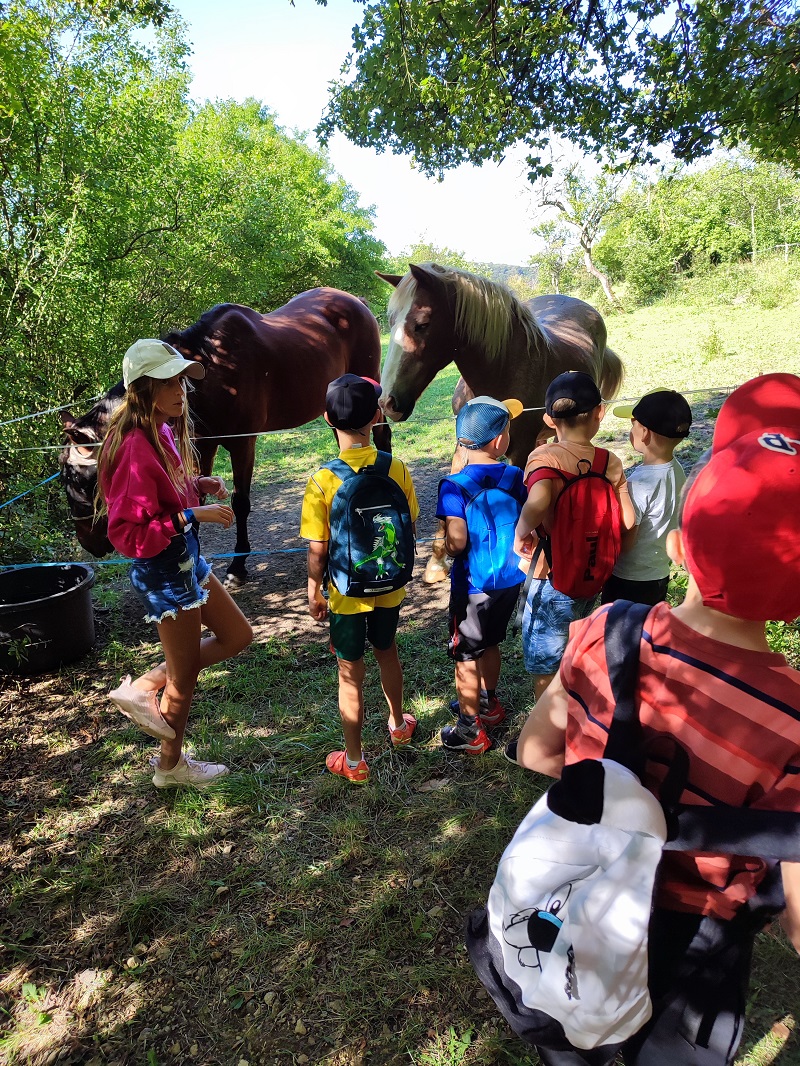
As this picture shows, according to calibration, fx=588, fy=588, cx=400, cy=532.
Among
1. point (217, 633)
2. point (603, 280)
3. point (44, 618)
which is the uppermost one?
point (603, 280)

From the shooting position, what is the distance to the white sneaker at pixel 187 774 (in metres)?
2.87

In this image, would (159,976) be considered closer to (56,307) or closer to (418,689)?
(418,689)

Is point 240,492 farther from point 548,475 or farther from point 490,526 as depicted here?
point 548,475

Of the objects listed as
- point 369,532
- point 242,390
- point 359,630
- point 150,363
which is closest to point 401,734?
point 359,630

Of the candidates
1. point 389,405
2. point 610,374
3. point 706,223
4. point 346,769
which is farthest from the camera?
point 706,223

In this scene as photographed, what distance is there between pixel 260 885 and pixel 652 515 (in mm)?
2309

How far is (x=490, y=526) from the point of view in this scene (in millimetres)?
2621

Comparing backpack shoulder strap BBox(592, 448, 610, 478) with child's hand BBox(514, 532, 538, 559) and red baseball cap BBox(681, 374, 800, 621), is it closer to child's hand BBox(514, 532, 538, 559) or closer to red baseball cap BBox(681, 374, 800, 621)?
child's hand BBox(514, 532, 538, 559)

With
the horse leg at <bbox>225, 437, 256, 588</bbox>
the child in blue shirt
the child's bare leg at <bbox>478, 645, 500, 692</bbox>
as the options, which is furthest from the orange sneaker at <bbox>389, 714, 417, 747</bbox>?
the horse leg at <bbox>225, 437, 256, 588</bbox>

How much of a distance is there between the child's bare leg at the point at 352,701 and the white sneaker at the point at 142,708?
2.71ft

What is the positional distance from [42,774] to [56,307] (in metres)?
3.31

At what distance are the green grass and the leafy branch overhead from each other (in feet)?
13.6

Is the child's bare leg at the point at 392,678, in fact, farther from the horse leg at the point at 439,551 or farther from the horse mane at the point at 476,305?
the horse mane at the point at 476,305

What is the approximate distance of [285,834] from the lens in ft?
8.63
